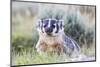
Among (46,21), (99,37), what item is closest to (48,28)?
(46,21)

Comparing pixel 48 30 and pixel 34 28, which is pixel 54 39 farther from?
pixel 34 28

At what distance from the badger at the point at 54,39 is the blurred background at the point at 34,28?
0.05 meters

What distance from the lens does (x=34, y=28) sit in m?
2.49

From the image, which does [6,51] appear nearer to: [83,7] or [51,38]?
[51,38]

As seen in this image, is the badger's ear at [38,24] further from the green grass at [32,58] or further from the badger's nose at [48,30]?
the green grass at [32,58]

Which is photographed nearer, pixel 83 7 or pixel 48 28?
pixel 48 28

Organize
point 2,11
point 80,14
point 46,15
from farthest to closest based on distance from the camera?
1. point 80,14
2. point 46,15
3. point 2,11

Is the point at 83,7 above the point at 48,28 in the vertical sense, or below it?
above

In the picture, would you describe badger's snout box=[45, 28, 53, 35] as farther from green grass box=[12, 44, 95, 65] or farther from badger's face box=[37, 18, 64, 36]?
green grass box=[12, 44, 95, 65]

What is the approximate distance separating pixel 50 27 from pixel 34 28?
0.22 m

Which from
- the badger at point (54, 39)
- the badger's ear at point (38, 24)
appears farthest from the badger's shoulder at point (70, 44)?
the badger's ear at point (38, 24)

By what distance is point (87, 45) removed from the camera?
2.77m

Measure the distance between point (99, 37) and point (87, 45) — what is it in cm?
23

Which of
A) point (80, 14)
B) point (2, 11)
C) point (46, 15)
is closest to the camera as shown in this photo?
point (2, 11)
